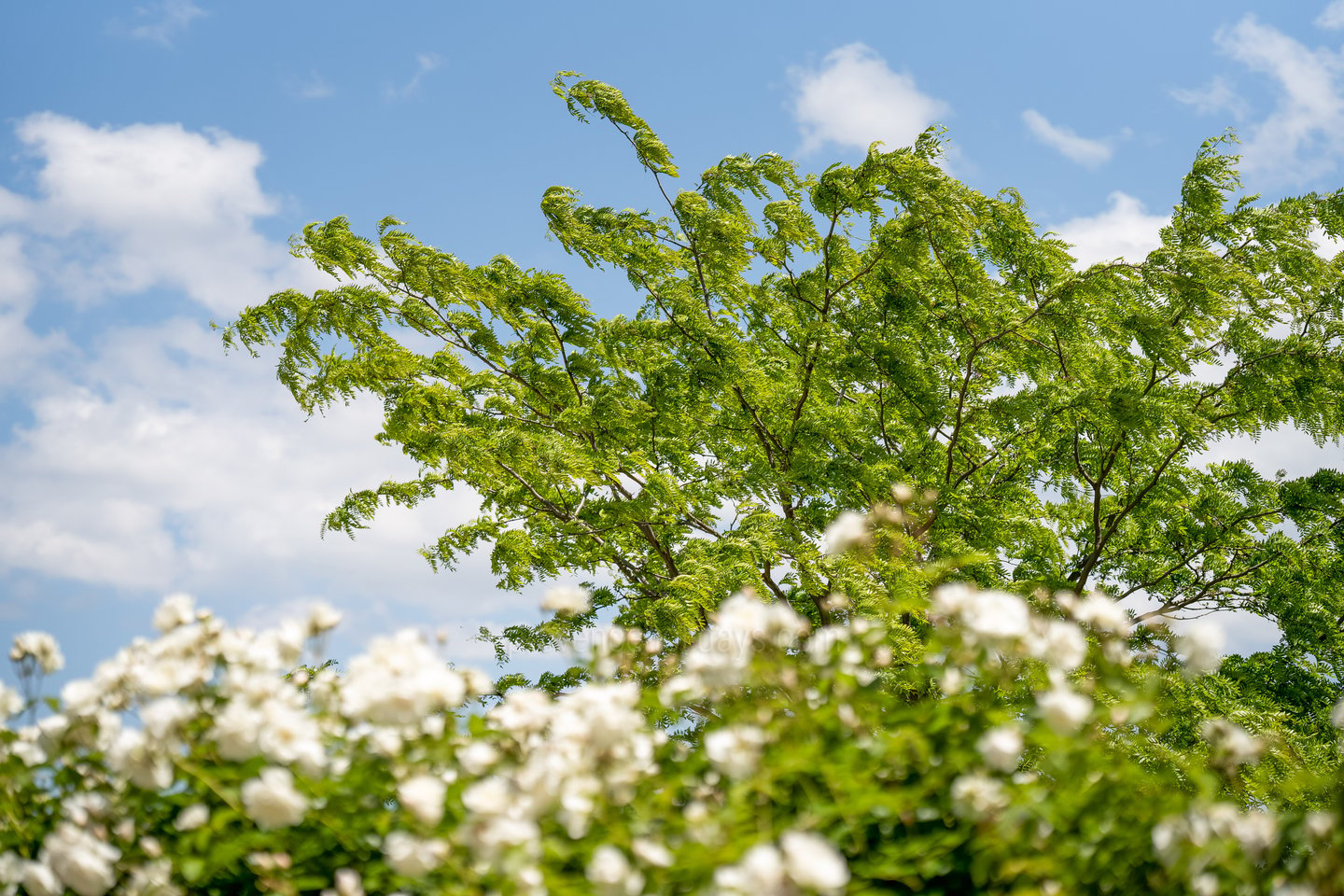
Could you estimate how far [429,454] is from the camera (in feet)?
28.5

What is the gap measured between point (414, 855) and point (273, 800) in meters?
0.39

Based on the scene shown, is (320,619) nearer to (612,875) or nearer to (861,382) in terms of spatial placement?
(612,875)

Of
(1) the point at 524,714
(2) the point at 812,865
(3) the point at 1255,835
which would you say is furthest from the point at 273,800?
(3) the point at 1255,835

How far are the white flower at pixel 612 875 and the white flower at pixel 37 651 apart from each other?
227 cm

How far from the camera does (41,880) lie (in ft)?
8.38

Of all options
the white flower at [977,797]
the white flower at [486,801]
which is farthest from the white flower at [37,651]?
the white flower at [977,797]

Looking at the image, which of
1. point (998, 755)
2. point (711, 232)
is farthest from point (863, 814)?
point (711, 232)

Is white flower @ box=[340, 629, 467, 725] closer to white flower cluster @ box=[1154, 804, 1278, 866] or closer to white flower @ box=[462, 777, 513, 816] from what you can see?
white flower @ box=[462, 777, 513, 816]

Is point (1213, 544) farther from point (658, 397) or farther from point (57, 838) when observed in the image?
point (57, 838)

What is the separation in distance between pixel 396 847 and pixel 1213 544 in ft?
31.3

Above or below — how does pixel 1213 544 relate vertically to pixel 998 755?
above

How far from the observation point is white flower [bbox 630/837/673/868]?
203 cm

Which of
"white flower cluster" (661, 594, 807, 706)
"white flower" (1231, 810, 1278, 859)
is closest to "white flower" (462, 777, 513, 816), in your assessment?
"white flower cluster" (661, 594, 807, 706)

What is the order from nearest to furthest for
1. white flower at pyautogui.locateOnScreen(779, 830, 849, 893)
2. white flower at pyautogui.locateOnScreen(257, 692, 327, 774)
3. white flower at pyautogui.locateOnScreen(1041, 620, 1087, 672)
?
white flower at pyautogui.locateOnScreen(779, 830, 849, 893), white flower at pyautogui.locateOnScreen(257, 692, 327, 774), white flower at pyautogui.locateOnScreen(1041, 620, 1087, 672)
